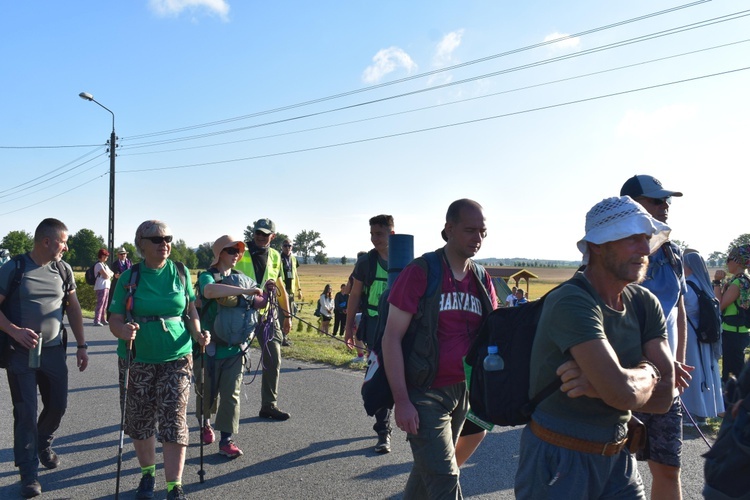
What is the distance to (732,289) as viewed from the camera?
24.9 ft

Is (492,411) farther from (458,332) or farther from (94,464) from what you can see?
(94,464)

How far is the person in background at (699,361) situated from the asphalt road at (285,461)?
516 millimetres

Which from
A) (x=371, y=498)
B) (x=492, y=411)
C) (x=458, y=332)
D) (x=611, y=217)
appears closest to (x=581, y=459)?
(x=492, y=411)

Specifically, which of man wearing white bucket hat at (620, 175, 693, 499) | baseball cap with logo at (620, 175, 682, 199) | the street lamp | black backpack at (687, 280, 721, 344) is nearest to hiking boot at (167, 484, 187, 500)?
man wearing white bucket hat at (620, 175, 693, 499)

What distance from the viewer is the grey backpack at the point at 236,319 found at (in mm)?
5336

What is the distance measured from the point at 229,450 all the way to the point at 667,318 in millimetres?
3649

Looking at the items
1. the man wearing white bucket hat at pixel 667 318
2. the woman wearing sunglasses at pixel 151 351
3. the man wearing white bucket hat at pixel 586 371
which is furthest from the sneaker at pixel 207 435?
the man wearing white bucket hat at pixel 586 371

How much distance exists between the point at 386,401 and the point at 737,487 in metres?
1.83

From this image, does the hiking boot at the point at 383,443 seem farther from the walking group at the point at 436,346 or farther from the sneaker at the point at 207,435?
the sneaker at the point at 207,435

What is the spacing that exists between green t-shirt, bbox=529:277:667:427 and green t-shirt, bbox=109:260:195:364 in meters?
2.93

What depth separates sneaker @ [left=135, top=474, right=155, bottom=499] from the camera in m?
4.41

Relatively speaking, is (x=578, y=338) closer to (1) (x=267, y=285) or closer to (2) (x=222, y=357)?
(2) (x=222, y=357)

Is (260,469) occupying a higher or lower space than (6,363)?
lower

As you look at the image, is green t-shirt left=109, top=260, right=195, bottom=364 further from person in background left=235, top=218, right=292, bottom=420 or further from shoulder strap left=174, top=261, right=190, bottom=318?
person in background left=235, top=218, right=292, bottom=420
